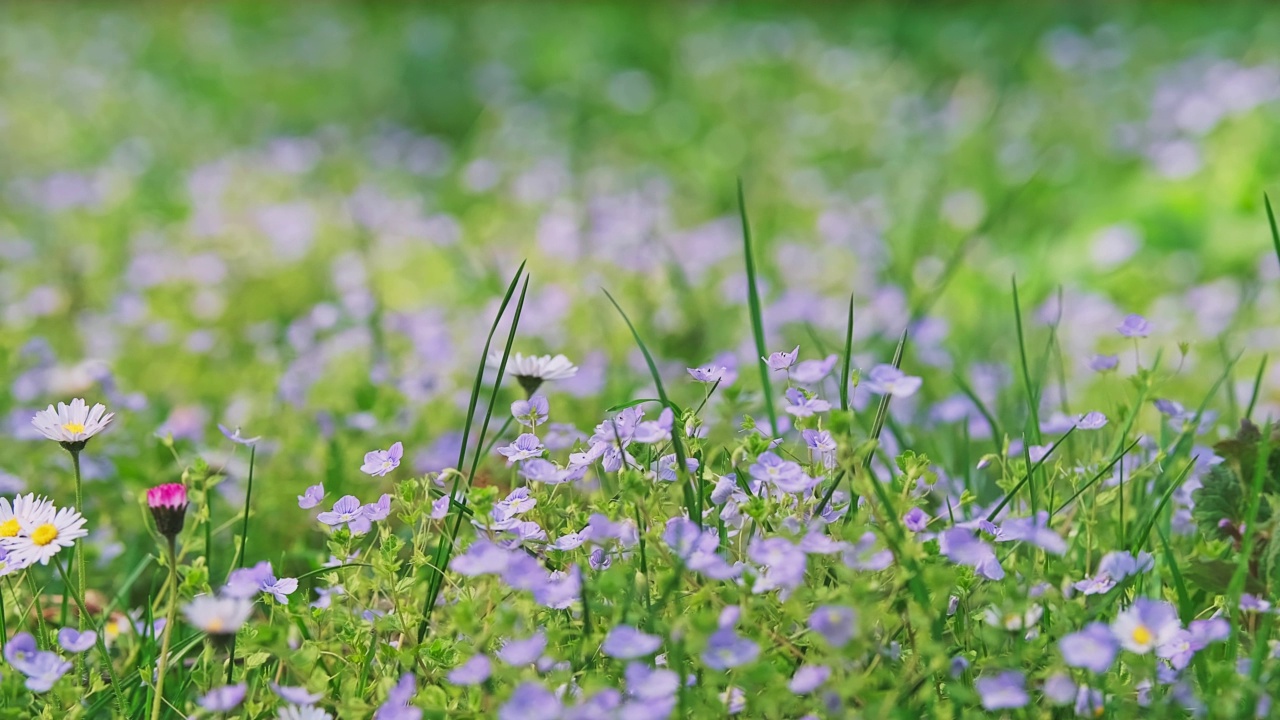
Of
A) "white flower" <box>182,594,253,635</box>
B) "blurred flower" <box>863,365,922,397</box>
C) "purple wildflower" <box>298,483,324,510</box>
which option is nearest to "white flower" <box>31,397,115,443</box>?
"purple wildflower" <box>298,483,324,510</box>

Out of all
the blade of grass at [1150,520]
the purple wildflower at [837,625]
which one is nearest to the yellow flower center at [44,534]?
the purple wildflower at [837,625]

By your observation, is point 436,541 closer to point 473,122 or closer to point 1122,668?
point 1122,668

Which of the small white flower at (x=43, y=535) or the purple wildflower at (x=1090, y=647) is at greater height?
the small white flower at (x=43, y=535)

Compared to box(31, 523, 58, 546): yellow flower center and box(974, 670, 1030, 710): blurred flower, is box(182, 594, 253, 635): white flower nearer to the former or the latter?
box(31, 523, 58, 546): yellow flower center

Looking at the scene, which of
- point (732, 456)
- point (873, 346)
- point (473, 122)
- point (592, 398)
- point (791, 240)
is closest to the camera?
point (732, 456)

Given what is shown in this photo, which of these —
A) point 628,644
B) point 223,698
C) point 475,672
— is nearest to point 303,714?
point 223,698

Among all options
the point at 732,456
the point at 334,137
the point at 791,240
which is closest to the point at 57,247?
the point at 334,137

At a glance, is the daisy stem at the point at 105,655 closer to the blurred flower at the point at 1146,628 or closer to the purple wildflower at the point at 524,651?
the purple wildflower at the point at 524,651
